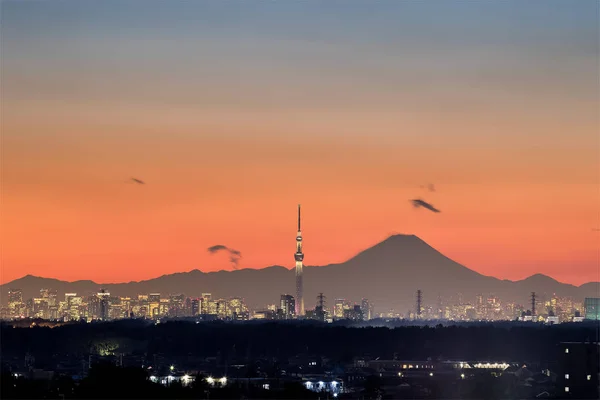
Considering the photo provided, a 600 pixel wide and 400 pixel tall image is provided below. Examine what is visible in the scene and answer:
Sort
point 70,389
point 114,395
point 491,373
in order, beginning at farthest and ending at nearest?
1. point 491,373
2. point 70,389
3. point 114,395

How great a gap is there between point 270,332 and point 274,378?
58.3 metres

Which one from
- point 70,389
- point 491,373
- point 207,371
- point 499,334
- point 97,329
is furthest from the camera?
point 97,329

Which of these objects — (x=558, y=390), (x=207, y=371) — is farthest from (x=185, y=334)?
(x=558, y=390)

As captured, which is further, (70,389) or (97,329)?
(97,329)

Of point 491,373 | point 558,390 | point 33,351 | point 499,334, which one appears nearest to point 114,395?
point 558,390

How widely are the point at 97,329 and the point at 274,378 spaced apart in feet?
213

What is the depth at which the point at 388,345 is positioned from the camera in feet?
368

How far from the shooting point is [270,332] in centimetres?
12462

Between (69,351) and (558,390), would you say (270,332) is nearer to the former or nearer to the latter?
(69,351)

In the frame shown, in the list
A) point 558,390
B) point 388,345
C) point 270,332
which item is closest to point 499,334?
Result: point 388,345

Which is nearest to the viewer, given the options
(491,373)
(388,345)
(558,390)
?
(558,390)

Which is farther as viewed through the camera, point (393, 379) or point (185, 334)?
point (185, 334)

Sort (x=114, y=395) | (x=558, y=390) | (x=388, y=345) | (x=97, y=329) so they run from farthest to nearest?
(x=97, y=329)
(x=388, y=345)
(x=558, y=390)
(x=114, y=395)

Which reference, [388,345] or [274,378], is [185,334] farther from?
[274,378]
